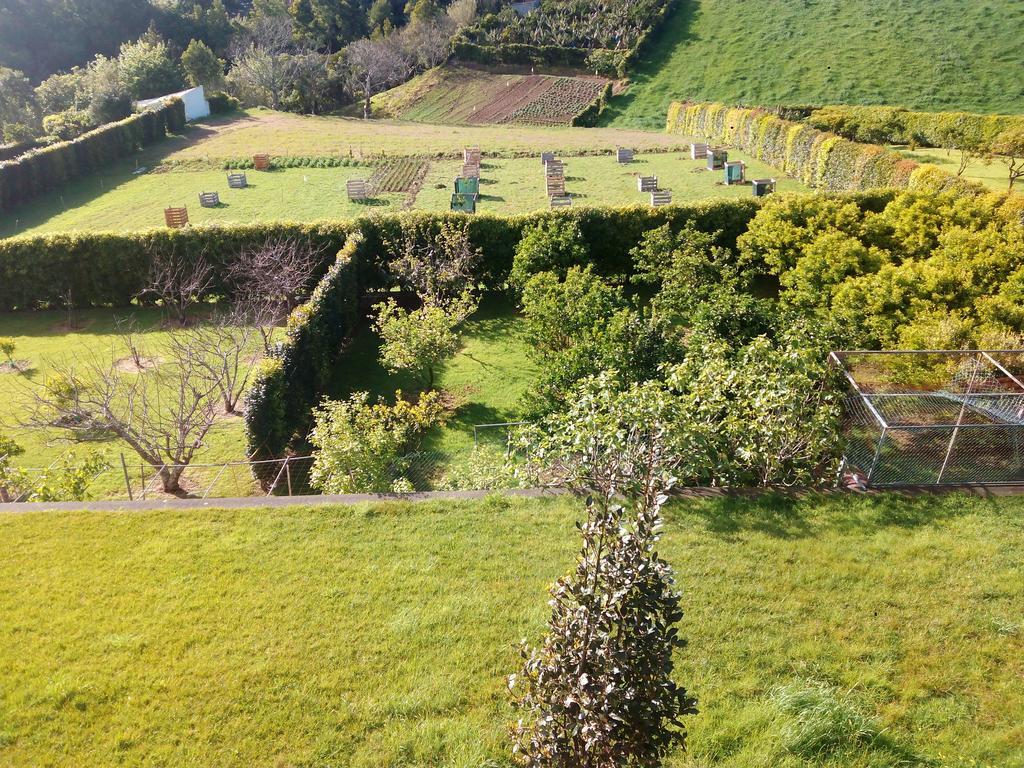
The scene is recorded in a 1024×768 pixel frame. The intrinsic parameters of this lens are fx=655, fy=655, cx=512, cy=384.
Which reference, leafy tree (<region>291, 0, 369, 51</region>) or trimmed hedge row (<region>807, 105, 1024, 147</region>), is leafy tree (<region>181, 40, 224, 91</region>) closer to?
leafy tree (<region>291, 0, 369, 51</region>)

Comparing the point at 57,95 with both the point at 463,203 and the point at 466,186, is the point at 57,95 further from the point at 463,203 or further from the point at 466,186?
the point at 463,203

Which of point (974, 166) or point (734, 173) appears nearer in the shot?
point (974, 166)

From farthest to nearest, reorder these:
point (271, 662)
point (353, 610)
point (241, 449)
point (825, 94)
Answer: point (825, 94)
point (241, 449)
point (353, 610)
point (271, 662)

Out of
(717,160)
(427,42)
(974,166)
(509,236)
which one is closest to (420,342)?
(509,236)

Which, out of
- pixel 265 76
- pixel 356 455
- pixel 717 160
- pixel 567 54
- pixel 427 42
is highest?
pixel 427 42

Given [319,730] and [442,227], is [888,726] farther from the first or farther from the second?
[442,227]

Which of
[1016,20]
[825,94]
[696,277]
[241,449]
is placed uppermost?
[1016,20]

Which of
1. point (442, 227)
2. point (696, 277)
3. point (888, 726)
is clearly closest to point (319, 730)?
point (888, 726)
